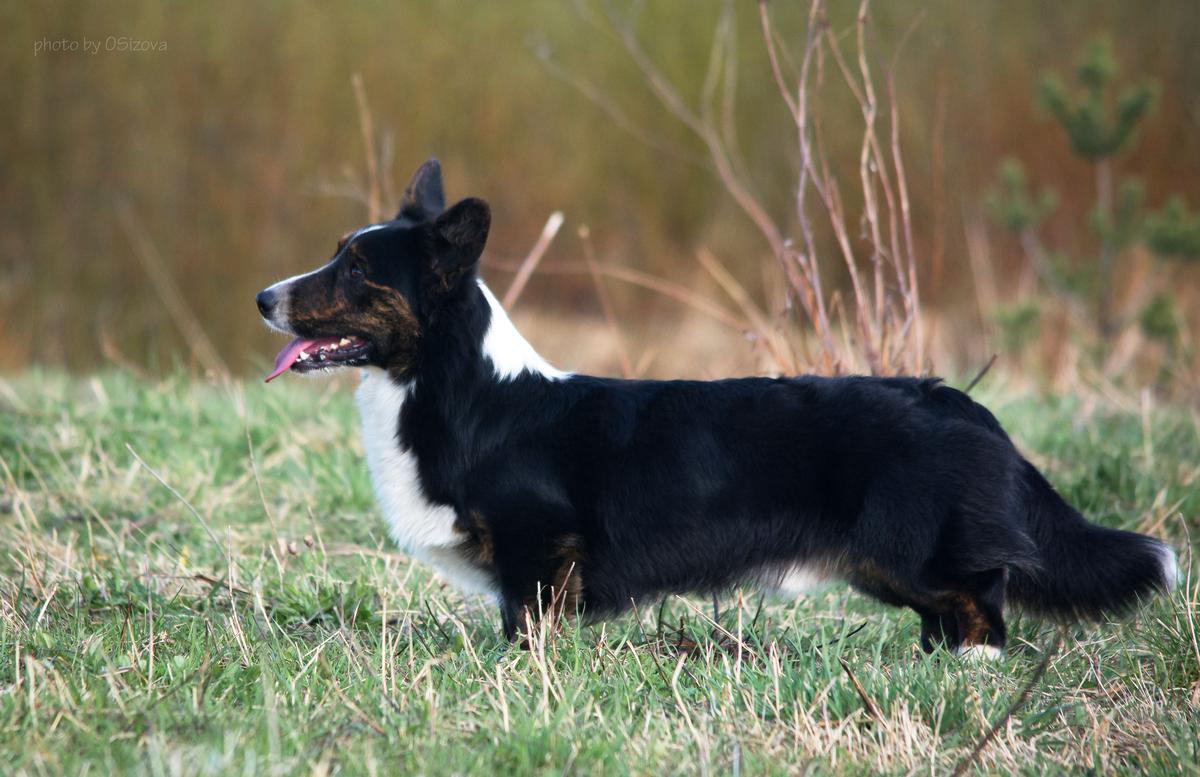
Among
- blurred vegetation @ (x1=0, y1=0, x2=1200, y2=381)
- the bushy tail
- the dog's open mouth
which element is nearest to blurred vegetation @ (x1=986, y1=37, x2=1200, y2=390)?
blurred vegetation @ (x1=0, y1=0, x2=1200, y2=381)

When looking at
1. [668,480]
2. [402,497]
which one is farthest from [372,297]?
[668,480]

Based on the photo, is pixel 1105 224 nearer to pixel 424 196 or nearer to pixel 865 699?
pixel 424 196

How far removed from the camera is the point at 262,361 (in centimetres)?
586

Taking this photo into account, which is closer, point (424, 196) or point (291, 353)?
point (291, 353)

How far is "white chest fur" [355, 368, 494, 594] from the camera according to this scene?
3.10 m

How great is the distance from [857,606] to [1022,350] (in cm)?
402

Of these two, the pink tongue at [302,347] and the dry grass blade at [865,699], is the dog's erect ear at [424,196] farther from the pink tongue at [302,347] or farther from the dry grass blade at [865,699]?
the dry grass blade at [865,699]

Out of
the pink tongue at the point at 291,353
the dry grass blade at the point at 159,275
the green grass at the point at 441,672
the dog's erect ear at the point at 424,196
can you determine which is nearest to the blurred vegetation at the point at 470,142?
the dry grass blade at the point at 159,275

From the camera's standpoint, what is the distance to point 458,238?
3.08 metres

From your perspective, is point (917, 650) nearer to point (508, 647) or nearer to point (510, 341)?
point (508, 647)

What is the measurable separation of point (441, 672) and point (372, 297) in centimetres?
97

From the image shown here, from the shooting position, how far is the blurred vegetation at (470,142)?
812 centimetres

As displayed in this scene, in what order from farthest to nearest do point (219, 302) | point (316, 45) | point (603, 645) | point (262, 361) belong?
point (316, 45), point (219, 302), point (262, 361), point (603, 645)

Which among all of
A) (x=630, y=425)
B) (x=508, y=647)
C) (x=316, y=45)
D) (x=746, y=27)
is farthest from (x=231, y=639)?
(x=746, y=27)
